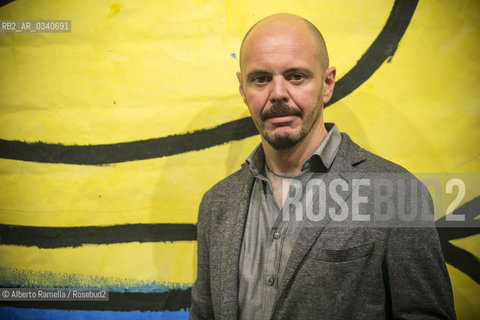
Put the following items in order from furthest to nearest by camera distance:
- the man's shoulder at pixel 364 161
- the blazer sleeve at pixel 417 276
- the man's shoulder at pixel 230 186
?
1. the man's shoulder at pixel 230 186
2. the man's shoulder at pixel 364 161
3. the blazer sleeve at pixel 417 276

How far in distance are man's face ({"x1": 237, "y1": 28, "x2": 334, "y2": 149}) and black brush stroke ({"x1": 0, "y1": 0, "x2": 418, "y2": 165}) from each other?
12.3 inches

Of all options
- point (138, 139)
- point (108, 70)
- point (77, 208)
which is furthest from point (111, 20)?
point (77, 208)

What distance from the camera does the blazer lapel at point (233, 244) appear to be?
0.91m

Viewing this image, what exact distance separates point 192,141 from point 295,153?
0.47 m

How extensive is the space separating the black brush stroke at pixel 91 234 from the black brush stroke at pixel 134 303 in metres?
0.22

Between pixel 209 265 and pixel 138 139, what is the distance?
58cm

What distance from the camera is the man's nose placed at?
916 mm

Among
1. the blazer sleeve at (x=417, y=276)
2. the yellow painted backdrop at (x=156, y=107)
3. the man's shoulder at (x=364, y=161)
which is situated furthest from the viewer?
the yellow painted backdrop at (x=156, y=107)

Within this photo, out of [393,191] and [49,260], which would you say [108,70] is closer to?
[49,260]

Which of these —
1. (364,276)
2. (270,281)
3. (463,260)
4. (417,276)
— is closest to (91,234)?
(270,281)

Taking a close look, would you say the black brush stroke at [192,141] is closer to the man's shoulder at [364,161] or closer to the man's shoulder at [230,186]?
the man's shoulder at [230,186]

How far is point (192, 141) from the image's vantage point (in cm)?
130

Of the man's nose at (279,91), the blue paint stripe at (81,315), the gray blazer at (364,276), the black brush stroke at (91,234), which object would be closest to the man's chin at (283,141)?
the man's nose at (279,91)

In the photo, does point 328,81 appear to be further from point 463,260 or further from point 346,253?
point 463,260
